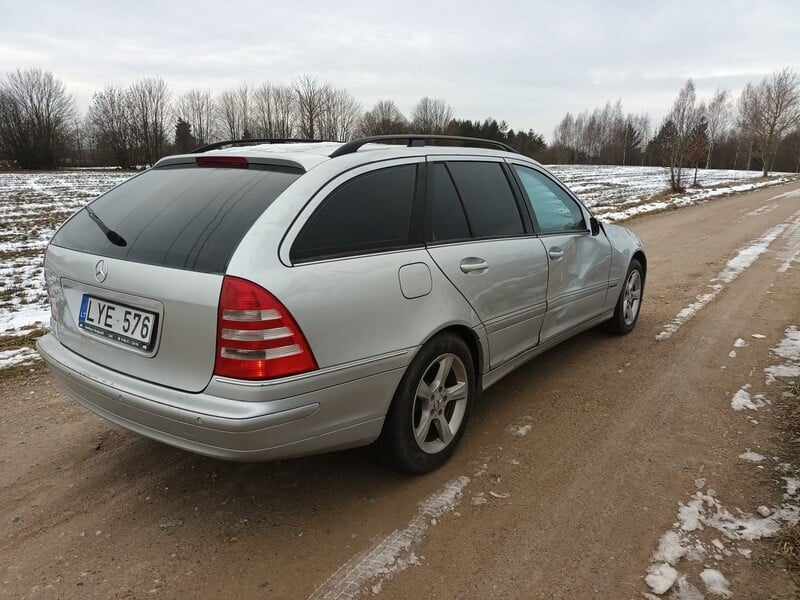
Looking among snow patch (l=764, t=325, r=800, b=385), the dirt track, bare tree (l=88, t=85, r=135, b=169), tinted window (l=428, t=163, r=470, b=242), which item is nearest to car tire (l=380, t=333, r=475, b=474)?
the dirt track

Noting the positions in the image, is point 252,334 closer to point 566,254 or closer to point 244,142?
point 244,142

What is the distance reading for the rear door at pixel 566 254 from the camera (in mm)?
3732

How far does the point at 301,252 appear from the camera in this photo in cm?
223

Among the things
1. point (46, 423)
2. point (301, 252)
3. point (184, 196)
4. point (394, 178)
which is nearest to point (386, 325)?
point (301, 252)

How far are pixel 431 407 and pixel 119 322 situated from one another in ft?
5.11

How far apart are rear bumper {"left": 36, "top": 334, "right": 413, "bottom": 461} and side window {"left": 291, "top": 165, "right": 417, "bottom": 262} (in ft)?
1.74

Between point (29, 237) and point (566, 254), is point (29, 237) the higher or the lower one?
the lower one

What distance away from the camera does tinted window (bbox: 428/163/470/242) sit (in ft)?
9.43

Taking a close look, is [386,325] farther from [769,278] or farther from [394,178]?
[769,278]

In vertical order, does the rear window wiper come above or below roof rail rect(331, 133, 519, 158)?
below

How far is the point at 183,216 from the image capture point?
96.9 inches

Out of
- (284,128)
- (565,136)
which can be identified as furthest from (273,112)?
(565,136)

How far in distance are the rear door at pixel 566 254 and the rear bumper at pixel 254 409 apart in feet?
5.41

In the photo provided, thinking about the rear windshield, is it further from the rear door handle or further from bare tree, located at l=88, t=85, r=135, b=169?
bare tree, located at l=88, t=85, r=135, b=169
